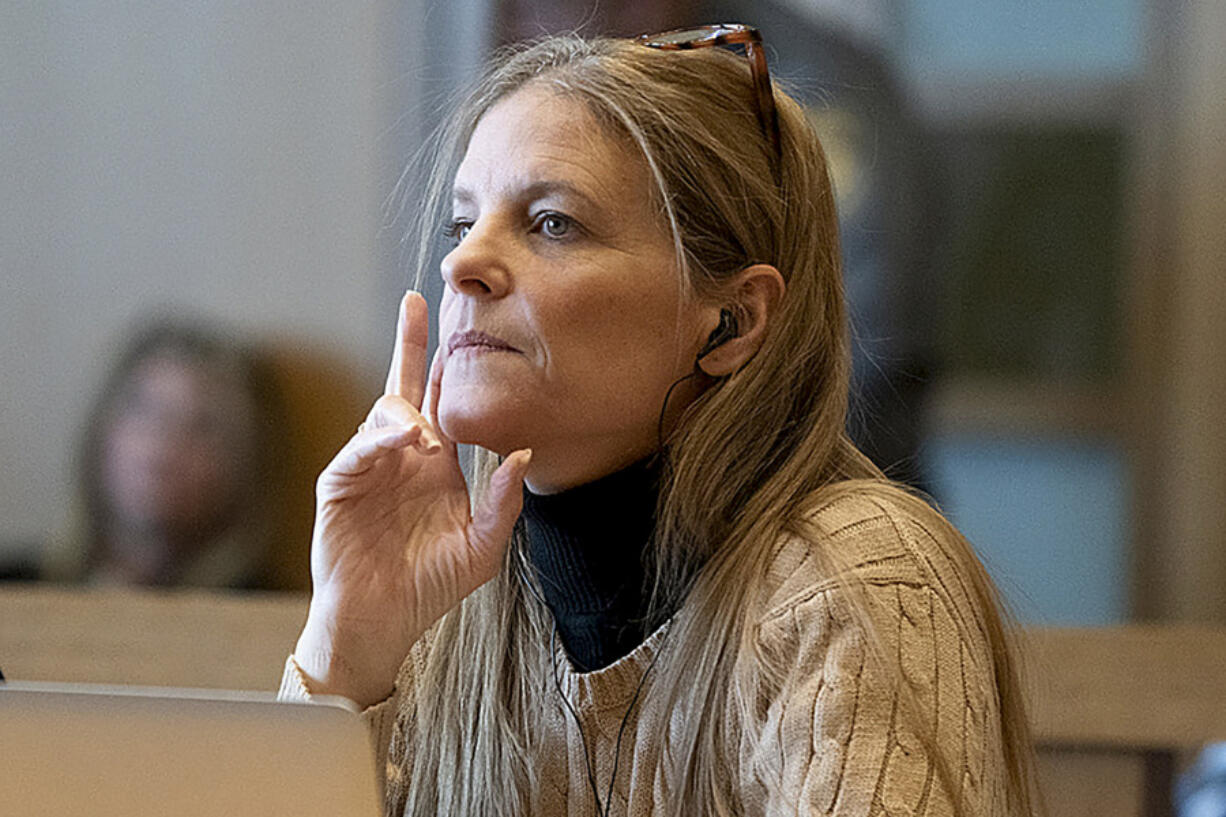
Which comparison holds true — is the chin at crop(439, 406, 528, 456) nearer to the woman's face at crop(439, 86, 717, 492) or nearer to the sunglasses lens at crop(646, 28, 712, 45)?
the woman's face at crop(439, 86, 717, 492)

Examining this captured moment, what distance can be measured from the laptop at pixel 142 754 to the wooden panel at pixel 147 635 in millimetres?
1930

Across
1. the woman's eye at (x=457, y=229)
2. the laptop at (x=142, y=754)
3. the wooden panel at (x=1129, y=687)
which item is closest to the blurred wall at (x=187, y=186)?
the wooden panel at (x=1129, y=687)

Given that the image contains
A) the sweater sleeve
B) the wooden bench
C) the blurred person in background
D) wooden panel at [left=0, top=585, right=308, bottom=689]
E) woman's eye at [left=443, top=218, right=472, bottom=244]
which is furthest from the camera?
the blurred person in background

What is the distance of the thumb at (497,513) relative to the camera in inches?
42.4

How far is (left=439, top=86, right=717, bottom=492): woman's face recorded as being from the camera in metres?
1.09

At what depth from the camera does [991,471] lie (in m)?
2.43

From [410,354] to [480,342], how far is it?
0.12 meters

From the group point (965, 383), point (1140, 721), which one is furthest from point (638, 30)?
Result: point (1140, 721)

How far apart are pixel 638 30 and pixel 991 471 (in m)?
0.93

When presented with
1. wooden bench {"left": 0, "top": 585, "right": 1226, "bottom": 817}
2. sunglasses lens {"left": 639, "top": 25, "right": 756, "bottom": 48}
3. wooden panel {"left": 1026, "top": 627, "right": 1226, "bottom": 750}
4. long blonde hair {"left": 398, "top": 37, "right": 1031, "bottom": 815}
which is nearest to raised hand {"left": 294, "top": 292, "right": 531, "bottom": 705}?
long blonde hair {"left": 398, "top": 37, "right": 1031, "bottom": 815}

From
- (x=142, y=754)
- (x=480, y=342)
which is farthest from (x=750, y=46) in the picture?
(x=142, y=754)

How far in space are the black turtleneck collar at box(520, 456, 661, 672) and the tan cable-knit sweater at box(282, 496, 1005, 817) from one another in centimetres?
4

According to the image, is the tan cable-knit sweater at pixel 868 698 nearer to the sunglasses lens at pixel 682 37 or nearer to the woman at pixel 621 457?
the woman at pixel 621 457

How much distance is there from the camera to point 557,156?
1.11 meters
